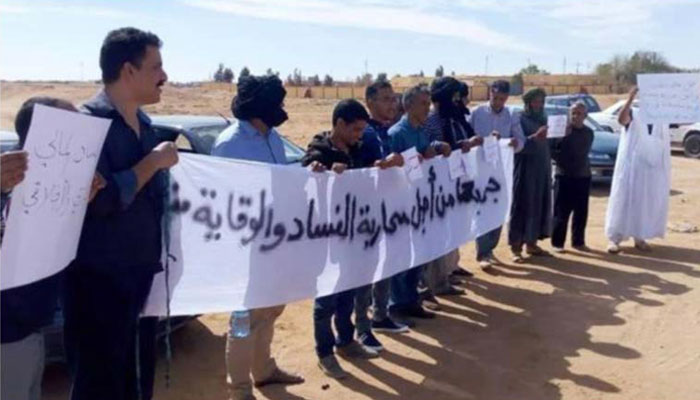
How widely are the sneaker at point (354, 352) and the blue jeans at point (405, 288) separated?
1.01m

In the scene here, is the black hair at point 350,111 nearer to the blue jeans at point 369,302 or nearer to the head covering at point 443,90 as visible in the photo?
the blue jeans at point 369,302

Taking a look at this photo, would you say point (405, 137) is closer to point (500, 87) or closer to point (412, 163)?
point (412, 163)

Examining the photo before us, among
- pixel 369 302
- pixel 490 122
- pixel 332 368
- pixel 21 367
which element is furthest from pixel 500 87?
pixel 21 367

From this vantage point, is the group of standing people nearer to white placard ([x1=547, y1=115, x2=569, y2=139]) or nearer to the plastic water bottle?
the plastic water bottle

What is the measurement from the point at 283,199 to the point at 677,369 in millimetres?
3048

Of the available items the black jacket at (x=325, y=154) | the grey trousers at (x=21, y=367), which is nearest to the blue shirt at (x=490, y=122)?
the black jacket at (x=325, y=154)

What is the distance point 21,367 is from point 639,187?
7.91 metres

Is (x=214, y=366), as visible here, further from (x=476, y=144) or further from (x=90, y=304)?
(x=476, y=144)

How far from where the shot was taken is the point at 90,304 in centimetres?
332

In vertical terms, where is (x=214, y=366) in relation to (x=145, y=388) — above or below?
below

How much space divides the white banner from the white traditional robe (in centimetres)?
33

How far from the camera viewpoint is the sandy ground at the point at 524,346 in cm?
509

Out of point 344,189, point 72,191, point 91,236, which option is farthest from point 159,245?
point 344,189

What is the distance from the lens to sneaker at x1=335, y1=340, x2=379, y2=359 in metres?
5.61
